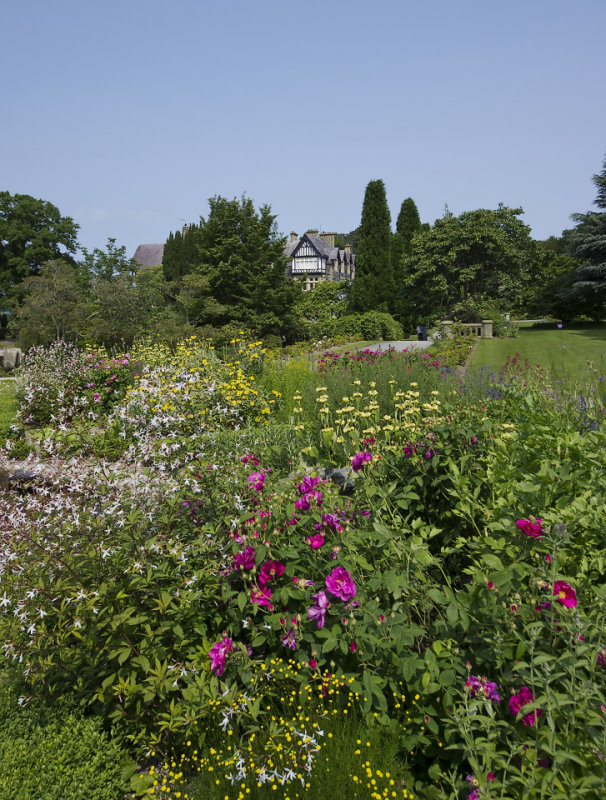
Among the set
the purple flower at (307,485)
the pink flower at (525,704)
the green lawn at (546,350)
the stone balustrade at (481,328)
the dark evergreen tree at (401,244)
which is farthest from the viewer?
the dark evergreen tree at (401,244)

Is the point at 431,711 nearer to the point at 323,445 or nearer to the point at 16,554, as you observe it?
the point at 16,554

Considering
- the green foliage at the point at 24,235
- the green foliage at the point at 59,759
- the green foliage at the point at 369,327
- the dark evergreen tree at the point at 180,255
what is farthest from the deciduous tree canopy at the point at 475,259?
the green foliage at the point at 59,759

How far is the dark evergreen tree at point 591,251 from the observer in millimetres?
24578

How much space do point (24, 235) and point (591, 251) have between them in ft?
118

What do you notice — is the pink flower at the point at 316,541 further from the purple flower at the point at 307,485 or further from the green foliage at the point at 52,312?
the green foliage at the point at 52,312

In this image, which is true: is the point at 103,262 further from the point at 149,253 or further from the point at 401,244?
the point at 149,253

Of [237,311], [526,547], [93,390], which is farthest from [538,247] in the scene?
[526,547]

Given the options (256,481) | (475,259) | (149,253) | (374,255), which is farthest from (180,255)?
(256,481)

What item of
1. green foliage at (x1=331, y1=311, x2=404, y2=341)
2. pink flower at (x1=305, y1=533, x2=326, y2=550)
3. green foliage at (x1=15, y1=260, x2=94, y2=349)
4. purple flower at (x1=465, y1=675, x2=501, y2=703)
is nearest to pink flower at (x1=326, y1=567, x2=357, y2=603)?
pink flower at (x1=305, y1=533, x2=326, y2=550)

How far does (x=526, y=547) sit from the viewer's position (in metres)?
2.21

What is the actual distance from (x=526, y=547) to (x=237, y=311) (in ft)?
74.8

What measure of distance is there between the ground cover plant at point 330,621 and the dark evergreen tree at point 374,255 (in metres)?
27.5

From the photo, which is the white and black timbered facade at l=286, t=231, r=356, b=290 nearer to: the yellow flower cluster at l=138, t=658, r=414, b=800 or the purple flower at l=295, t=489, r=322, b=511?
the purple flower at l=295, t=489, r=322, b=511

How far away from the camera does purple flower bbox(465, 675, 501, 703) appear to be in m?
1.63
